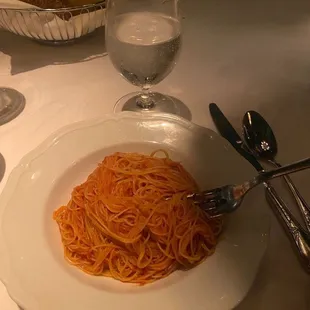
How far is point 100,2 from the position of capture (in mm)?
994

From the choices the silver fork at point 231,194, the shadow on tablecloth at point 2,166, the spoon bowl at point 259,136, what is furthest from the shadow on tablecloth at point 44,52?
the silver fork at point 231,194

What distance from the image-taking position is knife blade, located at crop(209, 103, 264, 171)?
76cm

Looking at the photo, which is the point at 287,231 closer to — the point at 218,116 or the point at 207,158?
the point at 207,158

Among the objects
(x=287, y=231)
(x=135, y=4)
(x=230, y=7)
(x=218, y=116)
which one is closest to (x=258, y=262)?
(x=287, y=231)

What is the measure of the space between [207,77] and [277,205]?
399mm

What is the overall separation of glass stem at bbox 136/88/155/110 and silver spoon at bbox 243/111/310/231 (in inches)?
7.8

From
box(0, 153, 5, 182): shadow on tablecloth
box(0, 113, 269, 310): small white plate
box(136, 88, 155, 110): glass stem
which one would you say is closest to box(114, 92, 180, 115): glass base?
box(136, 88, 155, 110): glass stem

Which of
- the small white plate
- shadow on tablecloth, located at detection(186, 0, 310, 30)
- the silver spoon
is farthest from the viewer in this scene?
shadow on tablecloth, located at detection(186, 0, 310, 30)

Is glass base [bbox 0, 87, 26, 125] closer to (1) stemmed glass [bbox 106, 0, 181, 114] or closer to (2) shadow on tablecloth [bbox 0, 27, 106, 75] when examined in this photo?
(2) shadow on tablecloth [bbox 0, 27, 106, 75]

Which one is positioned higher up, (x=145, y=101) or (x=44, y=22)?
(x=44, y=22)

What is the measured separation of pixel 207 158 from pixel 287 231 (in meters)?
0.17

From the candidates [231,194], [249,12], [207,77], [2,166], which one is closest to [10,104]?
[2,166]

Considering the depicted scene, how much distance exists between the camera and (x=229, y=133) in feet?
2.70

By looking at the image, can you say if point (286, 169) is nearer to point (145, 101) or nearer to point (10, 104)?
point (145, 101)
